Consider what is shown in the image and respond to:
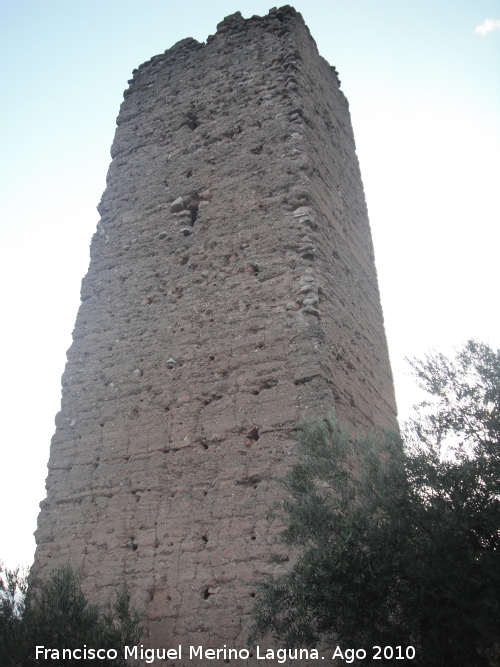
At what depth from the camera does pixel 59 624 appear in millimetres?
3600

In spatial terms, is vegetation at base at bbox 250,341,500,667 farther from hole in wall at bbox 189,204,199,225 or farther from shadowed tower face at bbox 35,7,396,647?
hole in wall at bbox 189,204,199,225

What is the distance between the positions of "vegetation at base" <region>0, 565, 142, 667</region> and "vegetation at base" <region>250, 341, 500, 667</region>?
0.94m

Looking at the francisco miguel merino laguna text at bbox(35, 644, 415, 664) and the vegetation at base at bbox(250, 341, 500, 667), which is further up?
the vegetation at base at bbox(250, 341, 500, 667)

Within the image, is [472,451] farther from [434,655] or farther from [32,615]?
[32,615]

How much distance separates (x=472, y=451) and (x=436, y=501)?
495 mm

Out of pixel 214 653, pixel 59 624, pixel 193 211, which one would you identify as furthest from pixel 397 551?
pixel 193 211

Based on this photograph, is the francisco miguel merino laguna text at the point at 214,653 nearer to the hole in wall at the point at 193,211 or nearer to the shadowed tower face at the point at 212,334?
the shadowed tower face at the point at 212,334

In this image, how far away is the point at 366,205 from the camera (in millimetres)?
7941

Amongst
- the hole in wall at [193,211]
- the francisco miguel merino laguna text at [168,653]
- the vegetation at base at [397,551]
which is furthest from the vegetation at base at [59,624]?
the hole in wall at [193,211]

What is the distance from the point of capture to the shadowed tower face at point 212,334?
418cm

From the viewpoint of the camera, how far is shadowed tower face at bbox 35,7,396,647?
4.18m

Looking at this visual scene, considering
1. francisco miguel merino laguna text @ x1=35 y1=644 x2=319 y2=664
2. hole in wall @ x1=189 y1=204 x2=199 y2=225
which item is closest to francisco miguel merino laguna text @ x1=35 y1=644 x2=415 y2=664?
francisco miguel merino laguna text @ x1=35 y1=644 x2=319 y2=664

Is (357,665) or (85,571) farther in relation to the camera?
(85,571)

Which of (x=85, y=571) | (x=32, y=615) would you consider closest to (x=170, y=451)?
(x=85, y=571)
